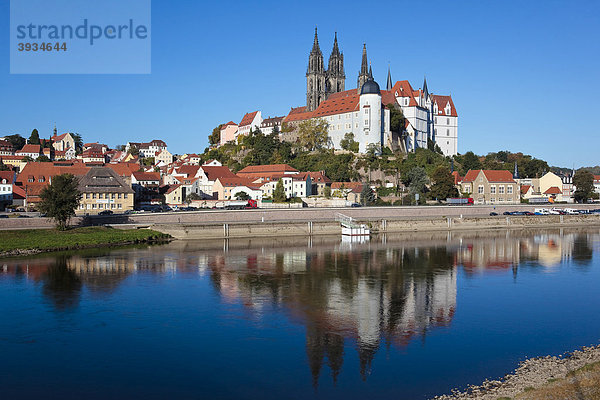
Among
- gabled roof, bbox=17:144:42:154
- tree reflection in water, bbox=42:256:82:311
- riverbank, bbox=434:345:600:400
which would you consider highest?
gabled roof, bbox=17:144:42:154

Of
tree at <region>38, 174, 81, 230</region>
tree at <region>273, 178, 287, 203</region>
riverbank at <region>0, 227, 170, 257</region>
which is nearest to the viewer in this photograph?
riverbank at <region>0, 227, 170, 257</region>

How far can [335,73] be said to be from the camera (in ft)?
360

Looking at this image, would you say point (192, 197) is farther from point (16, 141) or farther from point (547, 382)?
point (16, 141)

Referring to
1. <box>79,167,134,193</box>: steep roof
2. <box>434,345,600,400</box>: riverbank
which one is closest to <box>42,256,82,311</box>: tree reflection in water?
<box>434,345,600,400</box>: riverbank

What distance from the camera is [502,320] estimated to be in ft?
75.9

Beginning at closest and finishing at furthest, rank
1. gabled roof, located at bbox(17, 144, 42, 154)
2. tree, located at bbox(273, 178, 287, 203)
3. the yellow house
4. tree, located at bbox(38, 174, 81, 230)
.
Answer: tree, located at bbox(38, 174, 81, 230), the yellow house, tree, located at bbox(273, 178, 287, 203), gabled roof, located at bbox(17, 144, 42, 154)

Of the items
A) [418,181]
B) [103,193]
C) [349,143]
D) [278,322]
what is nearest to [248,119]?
[349,143]

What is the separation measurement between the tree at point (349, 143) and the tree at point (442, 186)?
17351mm

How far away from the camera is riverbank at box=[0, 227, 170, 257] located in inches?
1531

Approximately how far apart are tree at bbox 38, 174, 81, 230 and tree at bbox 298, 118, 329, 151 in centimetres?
5319

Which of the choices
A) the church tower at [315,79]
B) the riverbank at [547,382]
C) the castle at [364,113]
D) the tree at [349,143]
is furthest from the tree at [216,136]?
the riverbank at [547,382]

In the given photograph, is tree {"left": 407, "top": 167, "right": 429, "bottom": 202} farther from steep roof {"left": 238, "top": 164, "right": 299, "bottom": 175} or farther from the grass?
the grass

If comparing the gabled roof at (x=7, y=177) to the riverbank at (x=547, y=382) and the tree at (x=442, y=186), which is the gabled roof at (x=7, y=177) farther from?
the riverbank at (x=547, y=382)

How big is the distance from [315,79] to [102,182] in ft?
198
